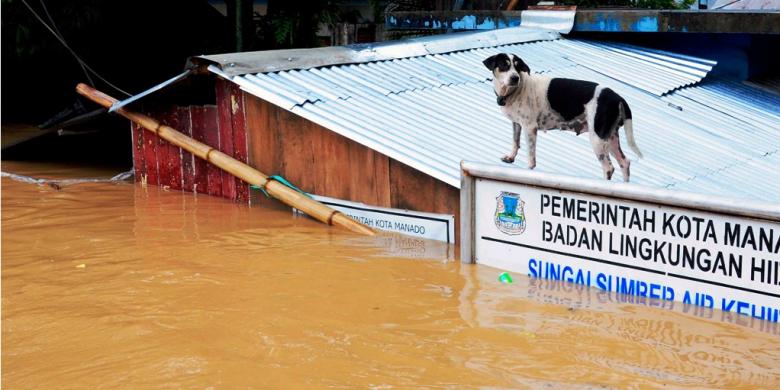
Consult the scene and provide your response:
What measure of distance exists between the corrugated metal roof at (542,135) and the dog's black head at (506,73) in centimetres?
102

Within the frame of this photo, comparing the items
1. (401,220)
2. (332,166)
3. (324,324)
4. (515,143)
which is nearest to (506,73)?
(515,143)

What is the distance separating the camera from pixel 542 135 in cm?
870

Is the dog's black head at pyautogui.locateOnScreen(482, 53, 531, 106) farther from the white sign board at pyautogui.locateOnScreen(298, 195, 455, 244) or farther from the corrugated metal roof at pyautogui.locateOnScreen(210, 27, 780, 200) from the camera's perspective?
the white sign board at pyautogui.locateOnScreen(298, 195, 455, 244)

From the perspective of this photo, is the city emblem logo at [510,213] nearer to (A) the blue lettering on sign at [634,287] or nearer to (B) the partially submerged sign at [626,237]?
(B) the partially submerged sign at [626,237]

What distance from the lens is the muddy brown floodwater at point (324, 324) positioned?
514cm

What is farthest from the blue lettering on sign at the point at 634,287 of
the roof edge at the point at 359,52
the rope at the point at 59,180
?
the rope at the point at 59,180

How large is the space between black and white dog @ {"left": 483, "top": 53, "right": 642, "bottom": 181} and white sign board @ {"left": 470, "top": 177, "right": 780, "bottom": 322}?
52 cm

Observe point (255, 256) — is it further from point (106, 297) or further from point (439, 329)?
point (439, 329)

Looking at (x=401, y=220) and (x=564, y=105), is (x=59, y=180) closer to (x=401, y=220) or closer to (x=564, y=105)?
(x=401, y=220)

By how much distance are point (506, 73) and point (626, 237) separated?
4.43 feet

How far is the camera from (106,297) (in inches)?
255

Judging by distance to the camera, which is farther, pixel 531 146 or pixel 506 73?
pixel 531 146

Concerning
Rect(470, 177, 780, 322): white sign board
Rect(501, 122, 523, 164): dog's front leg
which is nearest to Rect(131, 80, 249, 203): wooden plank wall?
Rect(501, 122, 523, 164): dog's front leg

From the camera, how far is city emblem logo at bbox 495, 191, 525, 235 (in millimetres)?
6605
